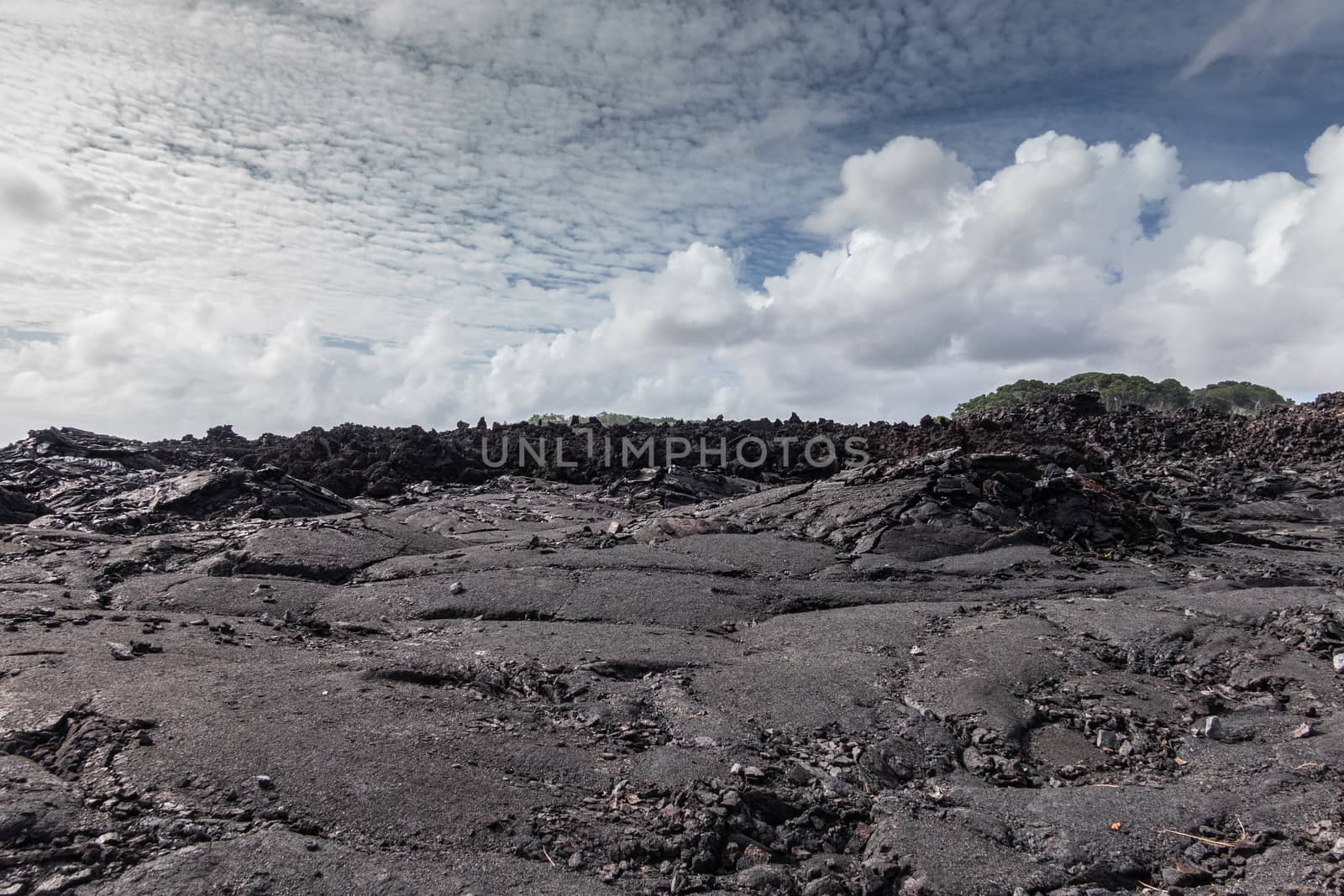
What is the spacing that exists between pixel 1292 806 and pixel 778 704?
2.74m

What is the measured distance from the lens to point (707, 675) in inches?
229

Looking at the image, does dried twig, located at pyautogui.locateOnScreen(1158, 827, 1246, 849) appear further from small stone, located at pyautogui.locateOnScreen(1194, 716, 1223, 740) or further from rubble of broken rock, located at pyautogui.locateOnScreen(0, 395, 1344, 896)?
small stone, located at pyautogui.locateOnScreen(1194, 716, 1223, 740)

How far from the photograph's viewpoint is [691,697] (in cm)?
535

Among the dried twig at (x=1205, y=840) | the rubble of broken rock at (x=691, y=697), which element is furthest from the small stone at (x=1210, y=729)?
the dried twig at (x=1205, y=840)

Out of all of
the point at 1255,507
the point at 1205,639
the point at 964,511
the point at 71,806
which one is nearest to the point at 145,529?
the point at 71,806

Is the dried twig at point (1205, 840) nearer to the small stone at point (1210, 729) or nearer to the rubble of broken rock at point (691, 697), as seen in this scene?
the rubble of broken rock at point (691, 697)

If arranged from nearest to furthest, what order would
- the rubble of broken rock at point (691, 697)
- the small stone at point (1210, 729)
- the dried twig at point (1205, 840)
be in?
the rubble of broken rock at point (691, 697) → the dried twig at point (1205, 840) → the small stone at point (1210, 729)

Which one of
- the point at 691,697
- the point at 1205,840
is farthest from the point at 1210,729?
the point at 691,697

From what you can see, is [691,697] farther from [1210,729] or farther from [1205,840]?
[1210,729]

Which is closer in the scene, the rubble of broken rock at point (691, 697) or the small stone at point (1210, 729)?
the rubble of broken rock at point (691, 697)

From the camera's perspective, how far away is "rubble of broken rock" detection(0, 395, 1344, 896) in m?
3.38

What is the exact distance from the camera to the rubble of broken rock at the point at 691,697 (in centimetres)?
338

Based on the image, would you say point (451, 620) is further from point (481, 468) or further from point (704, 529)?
point (481, 468)

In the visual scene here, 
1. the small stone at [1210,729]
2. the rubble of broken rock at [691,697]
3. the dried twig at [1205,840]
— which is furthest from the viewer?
the small stone at [1210,729]
